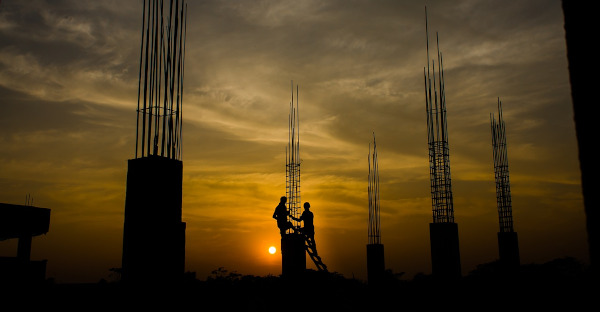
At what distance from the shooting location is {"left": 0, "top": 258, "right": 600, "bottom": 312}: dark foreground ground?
8.55m

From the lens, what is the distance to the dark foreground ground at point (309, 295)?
337 inches

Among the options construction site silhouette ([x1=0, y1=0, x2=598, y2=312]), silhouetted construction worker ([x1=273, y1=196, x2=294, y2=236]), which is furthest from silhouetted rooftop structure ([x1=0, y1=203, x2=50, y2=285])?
silhouetted construction worker ([x1=273, y1=196, x2=294, y2=236])

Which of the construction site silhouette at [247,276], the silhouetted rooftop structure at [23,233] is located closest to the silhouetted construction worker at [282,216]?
the construction site silhouette at [247,276]

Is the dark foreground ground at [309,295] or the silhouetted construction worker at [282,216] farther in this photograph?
the silhouetted construction worker at [282,216]

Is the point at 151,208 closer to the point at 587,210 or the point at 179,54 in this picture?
the point at 179,54

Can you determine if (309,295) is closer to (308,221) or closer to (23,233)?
(308,221)

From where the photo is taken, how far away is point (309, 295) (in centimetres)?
1291

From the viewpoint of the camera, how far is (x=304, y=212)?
16.2 m

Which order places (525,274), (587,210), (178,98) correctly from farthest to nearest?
(525,274) → (178,98) → (587,210)

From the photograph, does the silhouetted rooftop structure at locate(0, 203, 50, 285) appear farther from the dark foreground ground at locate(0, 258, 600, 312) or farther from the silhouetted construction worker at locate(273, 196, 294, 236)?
the silhouetted construction worker at locate(273, 196, 294, 236)

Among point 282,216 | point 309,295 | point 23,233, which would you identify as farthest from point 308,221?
point 23,233

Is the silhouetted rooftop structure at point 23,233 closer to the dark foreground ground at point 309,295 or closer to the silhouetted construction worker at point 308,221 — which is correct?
the dark foreground ground at point 309,295

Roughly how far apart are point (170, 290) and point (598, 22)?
711 cm

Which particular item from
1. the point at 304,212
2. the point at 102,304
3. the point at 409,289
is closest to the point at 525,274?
the point at 409,289
